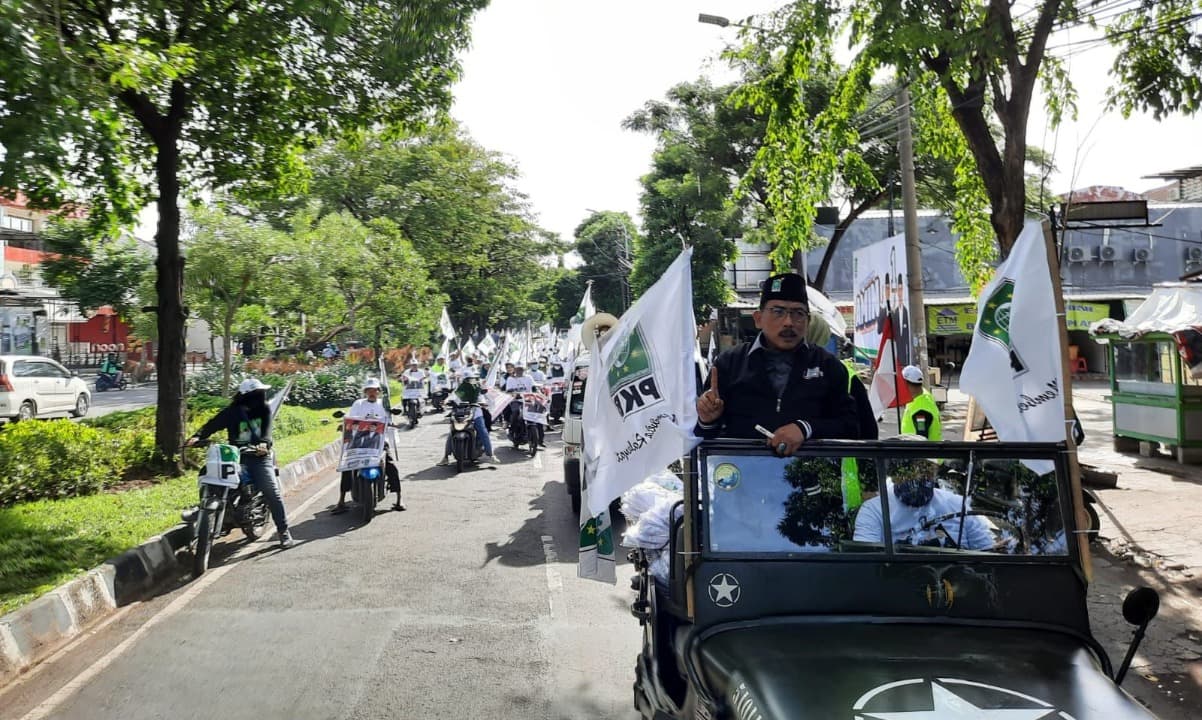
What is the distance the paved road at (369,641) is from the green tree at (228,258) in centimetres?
1061

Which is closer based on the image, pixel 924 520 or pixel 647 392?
pixel 924 520

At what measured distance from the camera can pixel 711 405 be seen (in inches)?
159

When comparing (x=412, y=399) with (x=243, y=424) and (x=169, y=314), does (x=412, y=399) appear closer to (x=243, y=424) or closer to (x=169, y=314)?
(x=169, y=314)

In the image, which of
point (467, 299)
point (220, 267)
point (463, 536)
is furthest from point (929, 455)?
point (467, 299)

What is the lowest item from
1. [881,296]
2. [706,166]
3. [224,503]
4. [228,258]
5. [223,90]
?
[224,503]

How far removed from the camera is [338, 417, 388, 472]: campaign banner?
34.5 feet

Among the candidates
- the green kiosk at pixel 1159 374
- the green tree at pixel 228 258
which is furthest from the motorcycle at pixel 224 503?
the green kiosk at pixel 1159 374

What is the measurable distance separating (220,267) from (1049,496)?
17853mm

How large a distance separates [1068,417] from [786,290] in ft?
4.19

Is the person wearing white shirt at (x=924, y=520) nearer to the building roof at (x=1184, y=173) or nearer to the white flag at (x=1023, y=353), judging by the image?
the white flag at (x=1023, y=353)

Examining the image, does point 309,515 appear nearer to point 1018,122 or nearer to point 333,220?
point 1018,122

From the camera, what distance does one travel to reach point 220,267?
18438mm

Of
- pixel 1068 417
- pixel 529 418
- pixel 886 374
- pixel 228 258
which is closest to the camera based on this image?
pixel 1068 417

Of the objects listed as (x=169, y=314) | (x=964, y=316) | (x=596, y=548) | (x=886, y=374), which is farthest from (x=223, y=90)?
(x=964, y=316)
